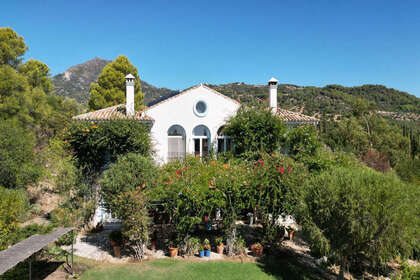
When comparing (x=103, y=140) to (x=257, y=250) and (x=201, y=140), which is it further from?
(x=257, y=250)

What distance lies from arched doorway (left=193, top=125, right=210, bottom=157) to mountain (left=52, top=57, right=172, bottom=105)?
6228 centimetres

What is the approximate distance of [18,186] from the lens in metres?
20.4

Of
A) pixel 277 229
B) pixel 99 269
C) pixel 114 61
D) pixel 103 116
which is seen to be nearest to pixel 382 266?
pixel 277 229

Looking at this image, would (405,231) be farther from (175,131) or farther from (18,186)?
(18,186)

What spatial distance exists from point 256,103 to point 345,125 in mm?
32508

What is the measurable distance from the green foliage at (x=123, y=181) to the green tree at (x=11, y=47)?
82.4 ft

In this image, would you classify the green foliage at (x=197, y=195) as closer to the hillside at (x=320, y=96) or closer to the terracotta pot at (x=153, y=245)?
the terracotta pot at (x=153, y=245)

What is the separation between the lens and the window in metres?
20.8

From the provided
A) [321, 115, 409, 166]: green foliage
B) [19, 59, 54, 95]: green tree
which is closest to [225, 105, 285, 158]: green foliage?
[321, 115, 409, 166]: green foliage

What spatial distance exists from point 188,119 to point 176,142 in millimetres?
2071

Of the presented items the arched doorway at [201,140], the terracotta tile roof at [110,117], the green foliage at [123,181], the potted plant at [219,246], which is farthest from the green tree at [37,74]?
the potted plant at [219,246]

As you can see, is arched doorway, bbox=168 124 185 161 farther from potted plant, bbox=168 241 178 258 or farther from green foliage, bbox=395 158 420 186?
green foliage, bbox=395 158 420 186

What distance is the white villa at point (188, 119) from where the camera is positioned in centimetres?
2050

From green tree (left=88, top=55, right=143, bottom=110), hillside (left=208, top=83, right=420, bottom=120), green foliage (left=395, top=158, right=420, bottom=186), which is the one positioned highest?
hillside (left=208, top=83, right=420, bottom=120)
